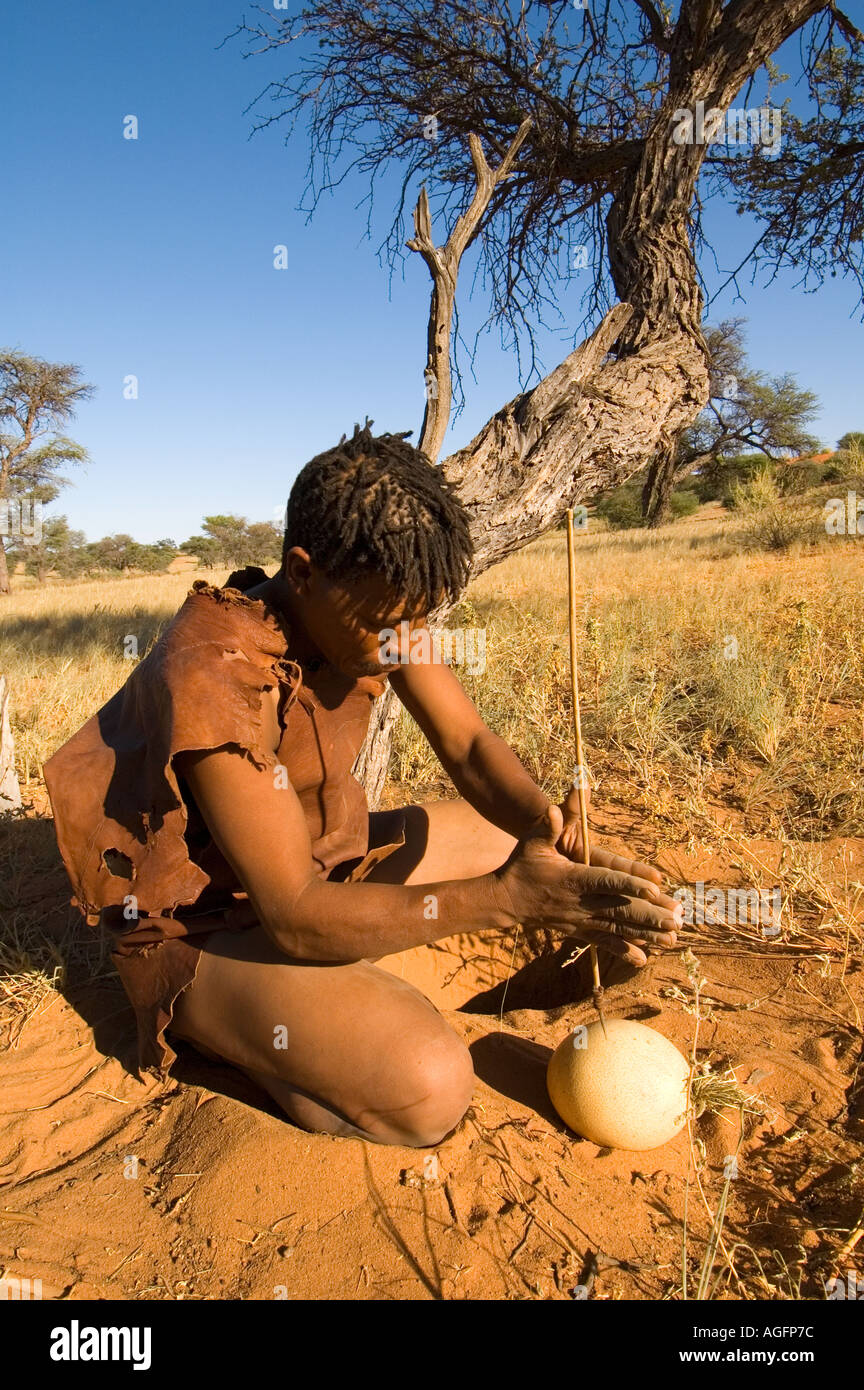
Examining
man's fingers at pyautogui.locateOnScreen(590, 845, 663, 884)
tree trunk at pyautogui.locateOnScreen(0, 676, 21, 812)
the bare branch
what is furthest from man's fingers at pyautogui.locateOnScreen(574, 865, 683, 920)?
tree trunk at pyautogui.locateOnScreen(0, 676, 21, 812)

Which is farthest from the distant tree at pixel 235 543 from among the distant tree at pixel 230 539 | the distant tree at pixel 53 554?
the distant tree at pixel 53 554

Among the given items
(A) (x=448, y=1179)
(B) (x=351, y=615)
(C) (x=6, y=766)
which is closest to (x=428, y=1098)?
(A) (x=448, y=1179)

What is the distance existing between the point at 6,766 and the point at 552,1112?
2878 millimetres

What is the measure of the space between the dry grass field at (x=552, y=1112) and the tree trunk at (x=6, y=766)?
0.11 metres

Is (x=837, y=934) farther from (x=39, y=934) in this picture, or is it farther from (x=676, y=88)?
(x=676, y=88)

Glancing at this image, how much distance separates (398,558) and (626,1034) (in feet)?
4.13

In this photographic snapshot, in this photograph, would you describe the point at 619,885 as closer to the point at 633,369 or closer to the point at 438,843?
the point at 438,843

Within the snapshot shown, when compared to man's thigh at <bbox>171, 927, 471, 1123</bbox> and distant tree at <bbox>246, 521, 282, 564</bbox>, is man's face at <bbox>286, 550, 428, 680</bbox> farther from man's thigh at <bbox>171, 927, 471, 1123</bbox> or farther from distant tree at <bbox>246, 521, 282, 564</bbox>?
distant tree at <bbox>246, 521, 282, 564</bbox>

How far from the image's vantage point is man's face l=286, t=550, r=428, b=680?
6.09 feet

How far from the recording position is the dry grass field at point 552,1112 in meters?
→ 1.65

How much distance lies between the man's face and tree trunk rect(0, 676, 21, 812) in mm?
2371

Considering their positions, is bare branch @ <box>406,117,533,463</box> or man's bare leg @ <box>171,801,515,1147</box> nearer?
man's bare leg @ <box>171,801,515,1147</box>

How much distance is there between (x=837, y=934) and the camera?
2697 mm

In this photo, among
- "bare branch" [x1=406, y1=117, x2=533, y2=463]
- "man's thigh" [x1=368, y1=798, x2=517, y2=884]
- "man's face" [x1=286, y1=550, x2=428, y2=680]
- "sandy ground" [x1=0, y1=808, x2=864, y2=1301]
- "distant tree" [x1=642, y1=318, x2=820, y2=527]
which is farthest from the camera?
"distant tree" [x1=642, y1=318, x2=820, y2=527]
